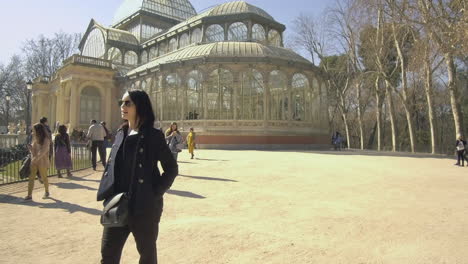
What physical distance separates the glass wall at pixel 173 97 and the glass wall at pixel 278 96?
24.0 ft

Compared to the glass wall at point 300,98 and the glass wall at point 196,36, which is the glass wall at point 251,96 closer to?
the glass wall at point 300,98

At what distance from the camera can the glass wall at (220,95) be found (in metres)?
23.2

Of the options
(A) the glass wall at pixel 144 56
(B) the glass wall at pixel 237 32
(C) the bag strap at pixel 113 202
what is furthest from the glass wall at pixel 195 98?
(C) the bag strap at pixel 113 202

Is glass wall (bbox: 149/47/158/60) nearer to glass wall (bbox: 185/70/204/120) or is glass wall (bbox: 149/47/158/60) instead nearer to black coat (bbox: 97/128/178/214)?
glass wall (bbox: 185/70/204/120)

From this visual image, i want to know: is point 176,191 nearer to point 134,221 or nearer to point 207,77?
point 134,221

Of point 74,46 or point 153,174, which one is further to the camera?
point 74,46

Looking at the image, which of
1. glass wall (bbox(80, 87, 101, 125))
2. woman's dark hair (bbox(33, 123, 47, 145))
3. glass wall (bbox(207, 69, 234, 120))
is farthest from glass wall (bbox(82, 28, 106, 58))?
woman's dark hair (bbox(33, 123, 47, 145))

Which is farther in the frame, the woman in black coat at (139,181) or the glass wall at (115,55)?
the glass wall at (115,55)

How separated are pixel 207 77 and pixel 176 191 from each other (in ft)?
54.1

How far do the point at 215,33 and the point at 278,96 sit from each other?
31.4 feet

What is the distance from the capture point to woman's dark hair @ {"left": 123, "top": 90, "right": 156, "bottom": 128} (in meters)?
2.45

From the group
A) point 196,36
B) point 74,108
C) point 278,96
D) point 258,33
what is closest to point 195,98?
point 278,96

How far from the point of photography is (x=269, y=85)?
22969 millimetres

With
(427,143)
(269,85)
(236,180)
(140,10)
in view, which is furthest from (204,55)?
(427,143)
